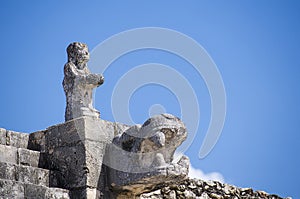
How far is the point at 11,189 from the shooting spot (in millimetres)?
9156

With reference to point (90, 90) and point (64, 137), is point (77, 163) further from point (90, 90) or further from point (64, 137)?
point (90, 90)

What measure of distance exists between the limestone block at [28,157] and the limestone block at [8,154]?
85mm

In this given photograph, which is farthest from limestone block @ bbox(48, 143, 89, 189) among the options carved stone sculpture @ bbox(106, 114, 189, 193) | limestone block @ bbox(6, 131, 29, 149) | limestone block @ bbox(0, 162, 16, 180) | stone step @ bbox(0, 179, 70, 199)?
limestone block @ bbox(0, 162, 16, 180)

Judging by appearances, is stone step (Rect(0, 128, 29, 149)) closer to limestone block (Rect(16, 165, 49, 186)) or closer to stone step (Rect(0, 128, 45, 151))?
stone step (Rect(0, 128, 45, 151))

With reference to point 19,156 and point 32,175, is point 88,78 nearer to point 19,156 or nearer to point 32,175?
point 19,156

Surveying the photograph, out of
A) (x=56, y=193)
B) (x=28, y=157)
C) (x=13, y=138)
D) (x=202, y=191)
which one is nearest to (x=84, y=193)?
(x=56, y=193)

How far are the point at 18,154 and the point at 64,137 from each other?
682 millimetres

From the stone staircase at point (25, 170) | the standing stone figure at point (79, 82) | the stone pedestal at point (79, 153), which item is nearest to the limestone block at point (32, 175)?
the stone staircase at point (25, 170)

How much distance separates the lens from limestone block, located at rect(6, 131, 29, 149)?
34.6ft

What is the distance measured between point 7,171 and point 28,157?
80cm

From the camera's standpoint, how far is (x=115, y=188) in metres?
10.4

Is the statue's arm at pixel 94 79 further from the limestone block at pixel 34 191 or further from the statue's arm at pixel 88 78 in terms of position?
the limestone block at pixel 34 191

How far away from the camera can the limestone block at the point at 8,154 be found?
9.99 metres

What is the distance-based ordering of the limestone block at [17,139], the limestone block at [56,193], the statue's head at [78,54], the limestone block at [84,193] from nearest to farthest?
the limestone block at [56,193] < the limestone block at [84,193] < the limestone block at [17,139] < the statue's head at [78,54]
